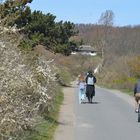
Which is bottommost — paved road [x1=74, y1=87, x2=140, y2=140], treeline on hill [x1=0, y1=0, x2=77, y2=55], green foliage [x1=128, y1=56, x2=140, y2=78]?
paved road [x1=74, y1=87, x2=140, y2=140]

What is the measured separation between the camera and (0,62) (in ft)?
35.8

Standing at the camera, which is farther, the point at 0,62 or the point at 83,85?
the point at 83,85

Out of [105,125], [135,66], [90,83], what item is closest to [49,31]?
[135,66]

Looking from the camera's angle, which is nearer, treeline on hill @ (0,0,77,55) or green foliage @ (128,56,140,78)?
treeline on hill @ (0,0,77,55)

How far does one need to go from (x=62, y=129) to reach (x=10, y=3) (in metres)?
4.26

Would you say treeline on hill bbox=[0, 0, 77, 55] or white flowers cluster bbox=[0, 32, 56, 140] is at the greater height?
treeline on hill bbox=[0, 0, 77, 55]

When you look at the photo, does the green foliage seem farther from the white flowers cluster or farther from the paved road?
the white flowers cluster

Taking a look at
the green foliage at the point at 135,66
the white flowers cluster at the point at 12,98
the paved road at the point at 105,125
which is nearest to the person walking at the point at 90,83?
the paved road at the point at 105,125

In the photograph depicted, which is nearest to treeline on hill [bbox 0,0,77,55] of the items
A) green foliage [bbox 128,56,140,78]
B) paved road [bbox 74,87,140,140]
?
green foliage [bbox 128,56,140,78]

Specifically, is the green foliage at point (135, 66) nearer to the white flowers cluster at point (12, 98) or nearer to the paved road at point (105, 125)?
the paved road at point (105, 125)

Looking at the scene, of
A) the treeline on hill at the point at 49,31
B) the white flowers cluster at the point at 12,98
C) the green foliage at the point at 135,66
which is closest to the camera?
the white flowers cluster at the point at 12,98

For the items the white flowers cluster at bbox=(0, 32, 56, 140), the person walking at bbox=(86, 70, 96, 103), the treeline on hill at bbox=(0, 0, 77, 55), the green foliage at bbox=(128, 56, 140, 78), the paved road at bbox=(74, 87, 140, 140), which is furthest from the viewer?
the green foliage at bbox=(128, 56, 140, 78)

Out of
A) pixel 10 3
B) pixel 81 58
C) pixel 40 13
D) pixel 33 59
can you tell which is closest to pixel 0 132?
pixel 10 3

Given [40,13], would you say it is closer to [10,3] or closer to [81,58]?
[10,3]
